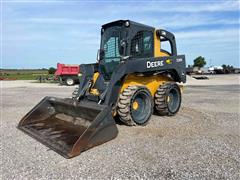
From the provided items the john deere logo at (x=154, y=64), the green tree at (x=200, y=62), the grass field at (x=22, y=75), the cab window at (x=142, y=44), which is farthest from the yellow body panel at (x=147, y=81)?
the green tree at (x=200, y=62)

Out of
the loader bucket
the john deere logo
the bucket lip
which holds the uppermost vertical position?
the john deere logo

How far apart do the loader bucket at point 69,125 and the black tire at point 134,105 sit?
0.75 m

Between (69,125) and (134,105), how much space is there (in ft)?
5.09

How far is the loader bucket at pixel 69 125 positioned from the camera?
166 inches

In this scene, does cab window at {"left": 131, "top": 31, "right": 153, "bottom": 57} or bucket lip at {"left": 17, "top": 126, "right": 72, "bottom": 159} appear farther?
cab window at {"left": 131, "top": 31, "right": 153, "bottom": 57}

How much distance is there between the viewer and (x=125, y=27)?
5961 millimetres

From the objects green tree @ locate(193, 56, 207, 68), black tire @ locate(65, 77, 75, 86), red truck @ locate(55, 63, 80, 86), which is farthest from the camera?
green tree @ locate(193, 56, 207, 68)

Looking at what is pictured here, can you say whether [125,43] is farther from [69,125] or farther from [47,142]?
[47,142]

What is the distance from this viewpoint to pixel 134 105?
5805 mm

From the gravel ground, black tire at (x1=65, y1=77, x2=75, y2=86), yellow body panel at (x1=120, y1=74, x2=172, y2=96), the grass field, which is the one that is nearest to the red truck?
black tire at (x1=65, y1=77, x2=75, y2=86)

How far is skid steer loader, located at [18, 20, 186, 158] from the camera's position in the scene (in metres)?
4.70

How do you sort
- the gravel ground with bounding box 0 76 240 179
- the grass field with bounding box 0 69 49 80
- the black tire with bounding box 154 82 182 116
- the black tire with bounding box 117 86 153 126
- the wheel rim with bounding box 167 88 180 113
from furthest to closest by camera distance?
1. the grass field with bounding box 0 69 49 80
2. the wheel rim with bounding box 167 88 180 113
3. the black tire with bounding box 154 82 182 116
4. the black tire with bounding box 117 86 153 126
5. the gravel ground with bounding box 0 76 240 179

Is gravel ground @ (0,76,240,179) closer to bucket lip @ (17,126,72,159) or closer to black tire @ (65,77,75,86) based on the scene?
bucket lip @ (17,126,72,159)

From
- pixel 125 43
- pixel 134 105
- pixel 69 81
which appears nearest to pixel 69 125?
pixel 134 105
